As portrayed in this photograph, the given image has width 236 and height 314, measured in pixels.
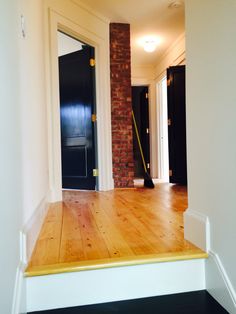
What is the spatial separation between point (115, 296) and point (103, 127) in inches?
108

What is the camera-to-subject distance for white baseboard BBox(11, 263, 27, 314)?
979mm

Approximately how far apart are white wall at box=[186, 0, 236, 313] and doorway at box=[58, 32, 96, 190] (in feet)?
7.79

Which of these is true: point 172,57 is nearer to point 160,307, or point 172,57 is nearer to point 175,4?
point 175,4

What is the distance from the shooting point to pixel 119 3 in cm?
352

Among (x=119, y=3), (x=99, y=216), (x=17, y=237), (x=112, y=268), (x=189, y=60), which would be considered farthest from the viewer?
(x=119, y=3)

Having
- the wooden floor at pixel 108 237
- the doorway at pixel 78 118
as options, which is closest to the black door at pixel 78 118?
the doorway at pixel 78 118

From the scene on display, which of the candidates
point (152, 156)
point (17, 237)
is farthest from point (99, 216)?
point (152, 156)

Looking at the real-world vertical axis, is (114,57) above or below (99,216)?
above

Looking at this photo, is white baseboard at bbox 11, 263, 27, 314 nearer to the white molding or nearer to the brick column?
the brick column

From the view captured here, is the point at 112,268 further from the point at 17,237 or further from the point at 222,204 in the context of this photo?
the point at 222,204

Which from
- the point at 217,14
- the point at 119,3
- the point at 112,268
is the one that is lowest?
the point at 112,268

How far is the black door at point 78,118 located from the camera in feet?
12.3

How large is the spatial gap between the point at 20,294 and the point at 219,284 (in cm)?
86

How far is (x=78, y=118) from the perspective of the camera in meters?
3.85
